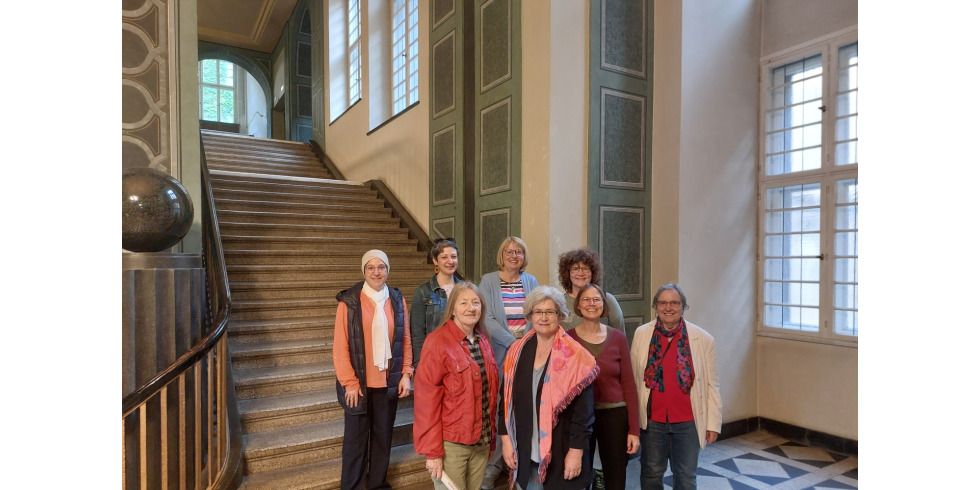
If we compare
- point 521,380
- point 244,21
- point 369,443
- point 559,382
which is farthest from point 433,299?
point 244,21

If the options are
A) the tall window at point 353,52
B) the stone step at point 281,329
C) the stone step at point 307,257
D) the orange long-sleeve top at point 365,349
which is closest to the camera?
the orange long-sleeve top at point 365,349

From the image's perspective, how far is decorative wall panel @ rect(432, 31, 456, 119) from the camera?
575cm

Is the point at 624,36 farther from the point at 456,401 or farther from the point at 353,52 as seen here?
the point at 353,52

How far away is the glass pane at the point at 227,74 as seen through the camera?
1666 centimetres

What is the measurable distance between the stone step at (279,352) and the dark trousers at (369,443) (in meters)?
1.46

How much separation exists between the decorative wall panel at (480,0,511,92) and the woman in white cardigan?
2.96 meters

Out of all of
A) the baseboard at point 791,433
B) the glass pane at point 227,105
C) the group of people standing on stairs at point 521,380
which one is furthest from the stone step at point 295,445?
the glass pane at point 227,105

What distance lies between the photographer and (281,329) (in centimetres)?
464

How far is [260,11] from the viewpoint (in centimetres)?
1234

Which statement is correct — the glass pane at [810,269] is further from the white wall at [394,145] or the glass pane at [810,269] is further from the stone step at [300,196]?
the stone step at [300,196]
